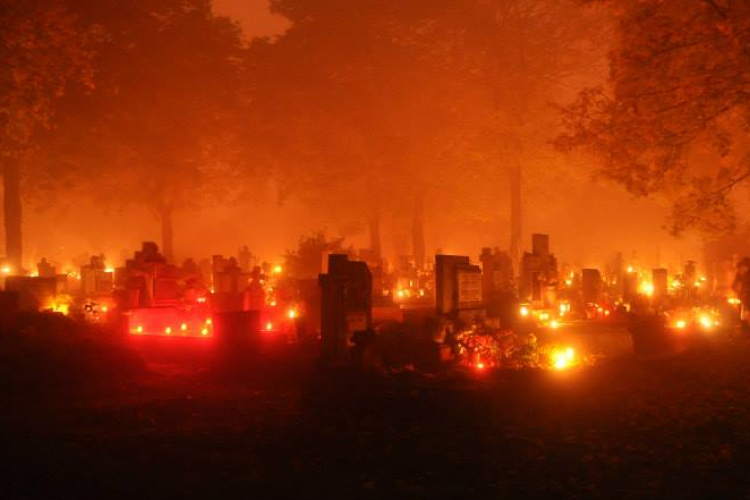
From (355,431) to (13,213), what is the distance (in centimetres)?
1975

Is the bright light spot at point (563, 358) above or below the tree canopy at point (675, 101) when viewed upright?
below

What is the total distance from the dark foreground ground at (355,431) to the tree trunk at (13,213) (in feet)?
44.0

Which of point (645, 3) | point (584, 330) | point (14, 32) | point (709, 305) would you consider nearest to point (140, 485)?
point (584, 330)

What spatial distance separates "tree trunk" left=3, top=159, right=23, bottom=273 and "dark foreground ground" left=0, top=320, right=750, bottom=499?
13.4 m

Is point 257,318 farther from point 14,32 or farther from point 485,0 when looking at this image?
point 485,0

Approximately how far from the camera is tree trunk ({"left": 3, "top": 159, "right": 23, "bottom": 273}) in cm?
2206

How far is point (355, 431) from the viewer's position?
6.59 m

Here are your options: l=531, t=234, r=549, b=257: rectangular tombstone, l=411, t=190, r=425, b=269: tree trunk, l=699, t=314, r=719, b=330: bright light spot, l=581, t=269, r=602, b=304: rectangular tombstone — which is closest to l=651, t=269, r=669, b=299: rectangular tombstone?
l=581, t=269, r=602, b=304: rectangular tombstone

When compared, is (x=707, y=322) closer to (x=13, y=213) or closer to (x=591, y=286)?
(x=591, y=286)

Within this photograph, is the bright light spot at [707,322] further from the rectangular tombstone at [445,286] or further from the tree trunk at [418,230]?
the tree trunk at [418,230]

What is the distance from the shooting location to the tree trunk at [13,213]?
2206 centimetres

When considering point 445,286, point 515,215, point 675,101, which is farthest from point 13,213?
point 515,215

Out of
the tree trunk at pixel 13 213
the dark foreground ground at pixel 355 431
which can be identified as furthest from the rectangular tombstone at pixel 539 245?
the tree trunk at pixel 13 213

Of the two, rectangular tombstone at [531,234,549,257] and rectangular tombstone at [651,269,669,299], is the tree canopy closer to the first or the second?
rectangular tombstone at [531,234,549,257]
